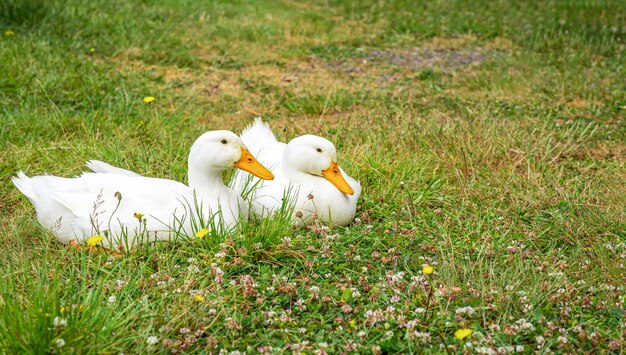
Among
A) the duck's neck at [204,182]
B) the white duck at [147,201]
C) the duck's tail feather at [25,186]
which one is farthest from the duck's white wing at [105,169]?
the duck's neck at [204,182]

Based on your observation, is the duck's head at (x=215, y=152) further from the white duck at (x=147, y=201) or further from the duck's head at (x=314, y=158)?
the duck's head at (x=314, y=158)

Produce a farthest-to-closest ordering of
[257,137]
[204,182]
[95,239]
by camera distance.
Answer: [257,137] → [204,182] → [95,239]

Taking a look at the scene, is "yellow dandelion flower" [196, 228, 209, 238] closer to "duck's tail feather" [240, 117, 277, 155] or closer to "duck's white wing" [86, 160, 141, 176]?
"duck's white wing" [86, 160, 141, 176]

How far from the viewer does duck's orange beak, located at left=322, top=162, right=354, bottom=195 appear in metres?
4.30

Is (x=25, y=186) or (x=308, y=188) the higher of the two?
(x=25, y=186)

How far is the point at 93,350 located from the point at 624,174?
152 inches

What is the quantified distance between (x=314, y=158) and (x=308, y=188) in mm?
179

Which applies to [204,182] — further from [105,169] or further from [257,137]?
[257,137]

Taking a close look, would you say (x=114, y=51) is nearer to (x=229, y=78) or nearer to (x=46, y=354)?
(x=229, y=78)

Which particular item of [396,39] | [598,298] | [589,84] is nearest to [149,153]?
[598,298]

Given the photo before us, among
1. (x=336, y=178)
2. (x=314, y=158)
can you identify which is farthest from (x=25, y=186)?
(x=336, y=178)

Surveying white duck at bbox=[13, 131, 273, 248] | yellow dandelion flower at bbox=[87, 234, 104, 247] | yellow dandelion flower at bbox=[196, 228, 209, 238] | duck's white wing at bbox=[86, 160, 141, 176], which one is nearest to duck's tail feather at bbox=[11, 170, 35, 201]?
white duck at bbox=[13, 131, 273, 248]

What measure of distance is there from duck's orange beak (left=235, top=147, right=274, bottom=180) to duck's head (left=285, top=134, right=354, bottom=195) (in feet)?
0.86

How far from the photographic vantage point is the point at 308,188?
4320 mm
